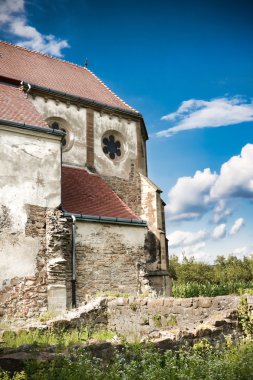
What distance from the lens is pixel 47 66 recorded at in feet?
69.1

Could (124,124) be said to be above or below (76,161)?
above

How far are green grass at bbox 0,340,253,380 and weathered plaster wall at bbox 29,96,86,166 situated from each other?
12.3 metres

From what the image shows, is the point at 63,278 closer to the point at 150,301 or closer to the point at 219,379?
the point at 150,301

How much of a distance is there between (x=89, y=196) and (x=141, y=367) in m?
10.2

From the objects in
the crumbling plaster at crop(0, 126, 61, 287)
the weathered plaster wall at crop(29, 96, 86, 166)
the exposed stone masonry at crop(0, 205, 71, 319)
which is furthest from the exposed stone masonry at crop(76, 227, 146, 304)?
the weathered plaster wall at crop(29, 96, 86, 166)

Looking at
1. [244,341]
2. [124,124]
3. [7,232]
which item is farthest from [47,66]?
[244,341]

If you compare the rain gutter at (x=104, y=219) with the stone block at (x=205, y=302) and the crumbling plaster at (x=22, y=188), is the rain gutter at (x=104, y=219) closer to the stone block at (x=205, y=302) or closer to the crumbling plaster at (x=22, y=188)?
the crumbling plaster at (x=22, y=188)

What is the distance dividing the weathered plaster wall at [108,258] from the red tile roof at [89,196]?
662mm

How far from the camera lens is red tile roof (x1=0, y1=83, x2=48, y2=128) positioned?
13320mm

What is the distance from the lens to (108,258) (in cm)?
1427

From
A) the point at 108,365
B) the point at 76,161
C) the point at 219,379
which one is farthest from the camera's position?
the point at 76,161

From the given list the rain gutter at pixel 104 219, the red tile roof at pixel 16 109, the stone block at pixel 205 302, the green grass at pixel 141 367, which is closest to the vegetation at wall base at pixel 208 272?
the rain gutter at pixel 104 219

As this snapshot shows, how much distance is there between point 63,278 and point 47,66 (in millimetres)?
12510

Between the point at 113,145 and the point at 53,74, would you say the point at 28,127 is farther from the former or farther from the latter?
the point at 53,74
